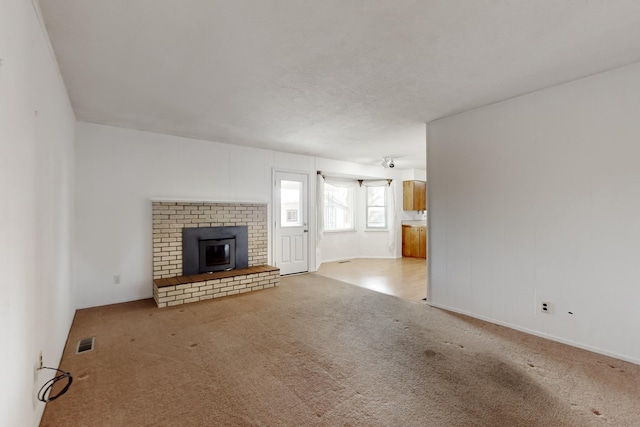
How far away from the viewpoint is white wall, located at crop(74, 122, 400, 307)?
3902 millimetres

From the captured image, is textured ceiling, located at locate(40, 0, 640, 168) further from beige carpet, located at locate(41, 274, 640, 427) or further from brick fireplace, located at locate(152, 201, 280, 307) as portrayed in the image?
beige carpet, located at locate(41, 274, 640, 427)

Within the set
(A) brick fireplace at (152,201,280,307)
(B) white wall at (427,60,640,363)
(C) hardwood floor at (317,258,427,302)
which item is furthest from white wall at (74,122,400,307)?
(B) white wall at (427,60,640,363)

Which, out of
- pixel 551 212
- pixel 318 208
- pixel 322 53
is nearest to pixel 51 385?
pixel 322 53

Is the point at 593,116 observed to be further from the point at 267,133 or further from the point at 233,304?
the point at 233,304

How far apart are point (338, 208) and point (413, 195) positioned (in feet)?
6.95

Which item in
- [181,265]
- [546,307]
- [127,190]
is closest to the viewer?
[546,307]

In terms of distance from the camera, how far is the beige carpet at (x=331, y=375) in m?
1.82

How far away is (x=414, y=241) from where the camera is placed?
7945 mm

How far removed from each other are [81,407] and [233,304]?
84.0 inches

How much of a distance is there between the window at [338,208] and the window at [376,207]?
51cm

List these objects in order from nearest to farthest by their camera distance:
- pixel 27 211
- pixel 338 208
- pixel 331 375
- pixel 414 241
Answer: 1. pixel 27 211
2. pixel 331 375
3. pixel 338 208
4. pixel 414 241

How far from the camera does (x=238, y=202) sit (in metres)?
5.09

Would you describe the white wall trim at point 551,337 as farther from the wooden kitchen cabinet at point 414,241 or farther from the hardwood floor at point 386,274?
the wooden kitchen cabinet at point 414,241

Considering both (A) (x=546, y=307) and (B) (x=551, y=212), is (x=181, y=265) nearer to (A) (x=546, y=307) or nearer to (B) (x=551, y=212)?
(A) (x=546, y=307)
